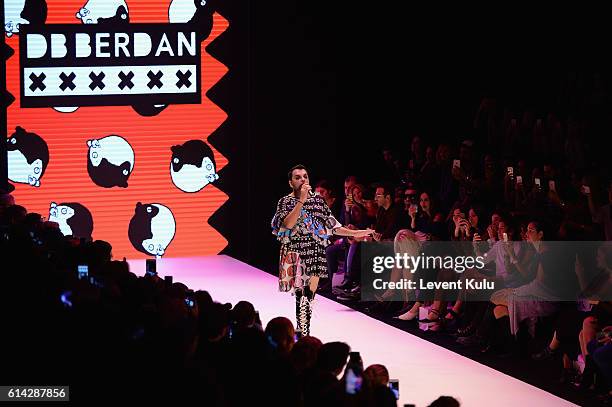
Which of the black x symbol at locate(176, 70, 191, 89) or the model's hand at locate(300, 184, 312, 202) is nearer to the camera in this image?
the model's hand at locate(300, 184, 312, 202)

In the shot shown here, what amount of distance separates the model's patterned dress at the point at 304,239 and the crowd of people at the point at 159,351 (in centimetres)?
203

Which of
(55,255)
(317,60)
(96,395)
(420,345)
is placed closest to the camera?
(96,395)

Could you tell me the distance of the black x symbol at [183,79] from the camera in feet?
38.0

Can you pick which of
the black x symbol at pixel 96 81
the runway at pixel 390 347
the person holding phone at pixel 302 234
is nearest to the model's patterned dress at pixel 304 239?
the person holding phone at pixel 302 234

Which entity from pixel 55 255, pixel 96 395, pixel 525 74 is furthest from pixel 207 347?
pixel 525 74

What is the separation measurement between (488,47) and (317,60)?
1.74 meters

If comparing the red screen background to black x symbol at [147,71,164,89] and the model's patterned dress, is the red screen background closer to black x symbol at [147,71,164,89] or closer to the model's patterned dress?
black x symbol at [147,71,164,89]

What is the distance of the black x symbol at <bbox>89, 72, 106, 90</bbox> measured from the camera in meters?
11.4

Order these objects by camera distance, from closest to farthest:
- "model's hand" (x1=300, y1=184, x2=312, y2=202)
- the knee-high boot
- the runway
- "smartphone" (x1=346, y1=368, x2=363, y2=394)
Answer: "smartphone" (x1=346, y1=368, x2=363, y2=394)
the runway
"model's hand" (x1=300, y1=184, x2=312, y2=202)
the knee-high boot

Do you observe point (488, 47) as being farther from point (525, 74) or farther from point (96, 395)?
A: point (96, 395)

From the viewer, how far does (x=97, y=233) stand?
38.1ft

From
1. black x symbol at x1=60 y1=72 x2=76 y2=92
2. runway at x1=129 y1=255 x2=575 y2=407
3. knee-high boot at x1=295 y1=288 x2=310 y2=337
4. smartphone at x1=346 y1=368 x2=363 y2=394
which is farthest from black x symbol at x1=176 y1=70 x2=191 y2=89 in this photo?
smartphone at x1=346 y1=368 x2=363 y2=394

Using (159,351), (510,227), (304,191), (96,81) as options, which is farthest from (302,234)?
(96,81)

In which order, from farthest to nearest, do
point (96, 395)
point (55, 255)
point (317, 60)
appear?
point (317, 60), point (55, 255), point (96, 395)
